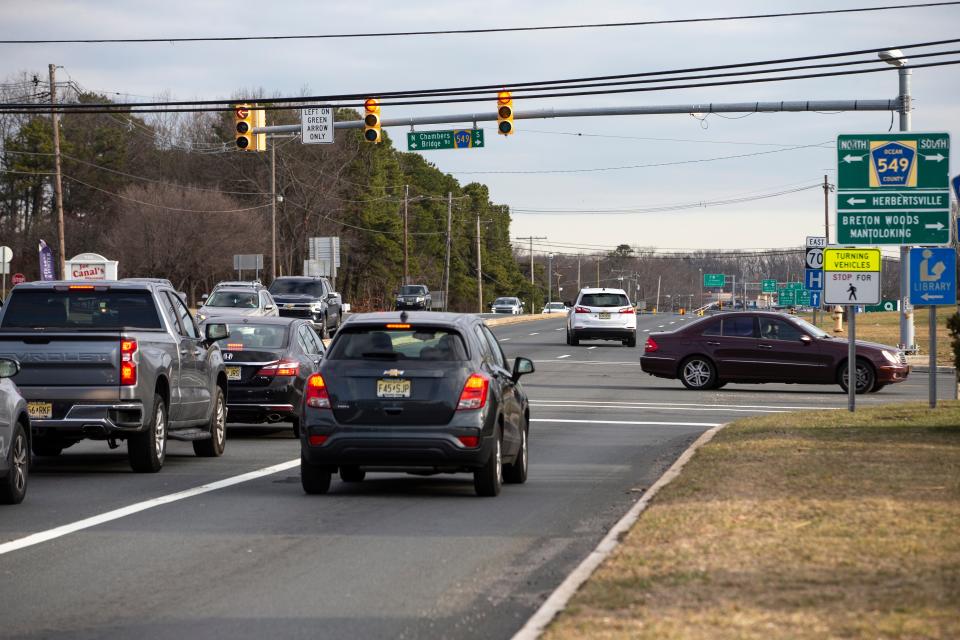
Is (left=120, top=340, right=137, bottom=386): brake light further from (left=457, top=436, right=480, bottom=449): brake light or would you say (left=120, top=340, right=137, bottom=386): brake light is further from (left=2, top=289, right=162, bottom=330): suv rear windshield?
(left=457, top=436, right=480, bottom=449): brake light

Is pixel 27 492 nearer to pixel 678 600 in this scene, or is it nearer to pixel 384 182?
pixel 678 600

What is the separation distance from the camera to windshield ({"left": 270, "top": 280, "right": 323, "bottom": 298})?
52281 millimetres

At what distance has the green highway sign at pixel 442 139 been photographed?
3819 centimetres

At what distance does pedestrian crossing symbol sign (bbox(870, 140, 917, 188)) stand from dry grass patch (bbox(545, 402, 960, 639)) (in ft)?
20.2

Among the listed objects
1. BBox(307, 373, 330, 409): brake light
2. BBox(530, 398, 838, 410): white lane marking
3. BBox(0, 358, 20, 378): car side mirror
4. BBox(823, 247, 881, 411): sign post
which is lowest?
BBox(530, 398, 838, 410): white lane marking

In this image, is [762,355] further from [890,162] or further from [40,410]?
[40,410]

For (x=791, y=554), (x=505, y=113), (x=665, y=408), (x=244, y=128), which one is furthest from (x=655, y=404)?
(x=791, y=554)

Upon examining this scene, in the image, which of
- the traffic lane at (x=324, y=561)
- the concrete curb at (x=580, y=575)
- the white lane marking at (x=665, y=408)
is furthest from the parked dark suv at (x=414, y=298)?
the concrete curb at (x=580, y=575)

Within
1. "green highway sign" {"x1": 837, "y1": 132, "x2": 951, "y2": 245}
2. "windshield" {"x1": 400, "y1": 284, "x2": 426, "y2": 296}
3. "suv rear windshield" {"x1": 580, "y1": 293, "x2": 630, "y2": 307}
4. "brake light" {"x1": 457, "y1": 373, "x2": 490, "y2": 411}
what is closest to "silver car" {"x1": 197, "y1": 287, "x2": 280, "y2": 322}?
"suv rear windshield" {"x1": 580, "y1": 293, "x2": 630, "y2": 307}

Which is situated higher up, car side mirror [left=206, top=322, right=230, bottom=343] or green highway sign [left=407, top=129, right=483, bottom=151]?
green highway sign [left=407, top=129, right=483, bottom=151]

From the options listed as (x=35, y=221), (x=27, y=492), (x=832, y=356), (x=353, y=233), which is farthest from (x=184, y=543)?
(x=353, y=233)

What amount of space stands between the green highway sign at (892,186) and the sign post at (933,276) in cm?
120

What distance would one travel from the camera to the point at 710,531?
32.9ft

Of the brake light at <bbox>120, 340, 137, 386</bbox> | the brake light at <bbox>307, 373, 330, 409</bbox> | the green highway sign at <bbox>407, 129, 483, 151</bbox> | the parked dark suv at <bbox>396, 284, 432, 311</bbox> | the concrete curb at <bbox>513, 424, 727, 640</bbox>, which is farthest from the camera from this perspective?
the parked dark suv at <bbox>396, 284, 432, 311</bbox>
